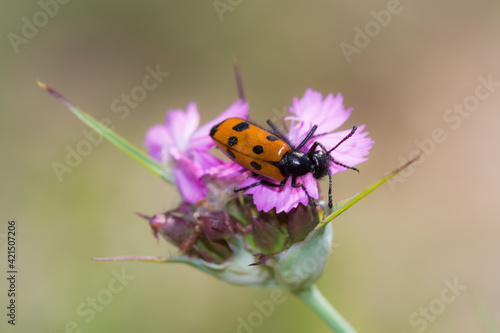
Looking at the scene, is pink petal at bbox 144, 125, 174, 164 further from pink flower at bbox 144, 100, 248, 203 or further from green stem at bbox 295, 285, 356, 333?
green stem at bbox 295, 285, 356, 333

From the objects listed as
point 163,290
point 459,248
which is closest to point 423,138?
point 459,248

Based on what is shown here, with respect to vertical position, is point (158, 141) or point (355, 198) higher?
point (158, 141)

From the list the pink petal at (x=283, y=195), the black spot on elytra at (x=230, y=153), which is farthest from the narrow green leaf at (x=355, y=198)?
the black spot on elytra at (x=230, y=153)

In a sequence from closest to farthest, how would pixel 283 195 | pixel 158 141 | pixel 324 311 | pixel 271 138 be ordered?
pixel 283 195, pixel 271 138, pixel 324 311, pixel 158 141

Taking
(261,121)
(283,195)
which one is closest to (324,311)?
(283,195)

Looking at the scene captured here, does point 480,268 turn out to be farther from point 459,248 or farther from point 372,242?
point 372,242

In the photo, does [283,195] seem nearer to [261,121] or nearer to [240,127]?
[240,127]

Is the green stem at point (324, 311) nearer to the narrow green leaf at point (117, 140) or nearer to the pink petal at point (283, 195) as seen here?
the pink petal at point (283, 195)

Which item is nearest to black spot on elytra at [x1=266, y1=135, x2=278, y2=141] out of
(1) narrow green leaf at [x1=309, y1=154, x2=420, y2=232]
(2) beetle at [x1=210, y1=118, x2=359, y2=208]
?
(2) beetle at [x1=210, y1=118, x2=359, y2=208]
